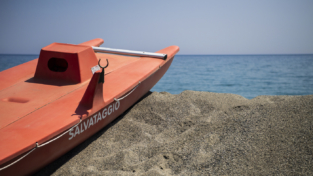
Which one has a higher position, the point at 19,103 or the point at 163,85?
the point at 19,103

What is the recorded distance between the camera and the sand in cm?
195

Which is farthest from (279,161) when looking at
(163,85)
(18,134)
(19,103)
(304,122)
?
(163,85)

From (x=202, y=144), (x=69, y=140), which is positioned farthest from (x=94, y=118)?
(x=202, y=144)

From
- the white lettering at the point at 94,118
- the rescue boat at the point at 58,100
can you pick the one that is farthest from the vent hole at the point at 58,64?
the white lettering at the point at 94,118

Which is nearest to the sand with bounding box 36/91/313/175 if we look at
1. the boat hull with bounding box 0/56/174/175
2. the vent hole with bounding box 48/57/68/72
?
the boat hull with bounding box 0/56/174/175

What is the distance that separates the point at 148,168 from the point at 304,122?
167 centimetres

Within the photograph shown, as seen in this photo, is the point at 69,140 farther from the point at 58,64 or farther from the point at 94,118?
the point at 58,64

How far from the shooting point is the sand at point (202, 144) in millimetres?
1950

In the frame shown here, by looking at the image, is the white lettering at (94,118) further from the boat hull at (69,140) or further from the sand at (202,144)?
the sand at (202,144)

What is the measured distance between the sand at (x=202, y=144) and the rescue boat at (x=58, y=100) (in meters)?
0.20

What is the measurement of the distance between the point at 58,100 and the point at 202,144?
60.9 inches

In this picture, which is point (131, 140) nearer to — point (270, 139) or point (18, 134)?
point (18, 134)

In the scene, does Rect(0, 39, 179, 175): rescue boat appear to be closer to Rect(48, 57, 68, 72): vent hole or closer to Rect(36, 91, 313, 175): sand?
Rect(48, 57, 68, 72): vent hole

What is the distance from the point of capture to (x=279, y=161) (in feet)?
6.37
